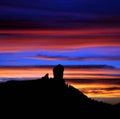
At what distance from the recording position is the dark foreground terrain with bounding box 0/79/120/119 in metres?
108

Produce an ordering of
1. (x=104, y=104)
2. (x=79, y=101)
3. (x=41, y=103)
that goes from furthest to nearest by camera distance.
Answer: (x=104, y=104) < (x=79, y=101) < (x=41, y=103)

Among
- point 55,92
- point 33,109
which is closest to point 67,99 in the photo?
point 55,92

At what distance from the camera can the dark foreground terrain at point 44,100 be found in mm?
107625

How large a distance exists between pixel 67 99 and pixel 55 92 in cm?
339

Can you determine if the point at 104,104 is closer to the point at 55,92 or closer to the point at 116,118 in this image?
the point at 116,118

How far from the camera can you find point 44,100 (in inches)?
4412

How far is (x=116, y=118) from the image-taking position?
12238cm

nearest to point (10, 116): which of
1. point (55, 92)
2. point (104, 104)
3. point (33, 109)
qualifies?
point (33, 109)

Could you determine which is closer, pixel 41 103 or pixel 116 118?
pixel 41 103

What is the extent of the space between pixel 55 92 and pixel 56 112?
568 centimetres

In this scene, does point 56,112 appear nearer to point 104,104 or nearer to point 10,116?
point 10,116

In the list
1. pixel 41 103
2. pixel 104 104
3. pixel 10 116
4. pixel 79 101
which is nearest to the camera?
pixel 10 116

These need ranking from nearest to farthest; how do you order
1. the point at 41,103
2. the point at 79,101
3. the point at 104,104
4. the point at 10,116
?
the point at 10,116, the point at 41,103, the point at 79,101, the point at 104,104

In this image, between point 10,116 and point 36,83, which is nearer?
point 10,116
